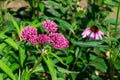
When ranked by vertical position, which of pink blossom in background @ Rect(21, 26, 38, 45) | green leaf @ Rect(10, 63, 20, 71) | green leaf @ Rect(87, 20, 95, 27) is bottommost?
green leaf @ Rect(10, 63, 20, 71)

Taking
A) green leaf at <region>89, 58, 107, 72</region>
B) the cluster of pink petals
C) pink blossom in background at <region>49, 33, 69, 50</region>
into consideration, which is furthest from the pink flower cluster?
green leaf at <region>89, 58, 107, 72</region>

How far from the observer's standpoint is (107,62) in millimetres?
3127

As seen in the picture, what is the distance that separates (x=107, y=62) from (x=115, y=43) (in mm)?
290

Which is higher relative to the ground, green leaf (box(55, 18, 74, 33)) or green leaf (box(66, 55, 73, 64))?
green leaf (box(55, 18, 74, 33))

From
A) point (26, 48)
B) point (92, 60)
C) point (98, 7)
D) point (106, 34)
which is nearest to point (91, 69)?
point (92, 60)

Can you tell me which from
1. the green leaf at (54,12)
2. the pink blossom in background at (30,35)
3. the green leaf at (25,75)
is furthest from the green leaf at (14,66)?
the green leaf at (54,12)

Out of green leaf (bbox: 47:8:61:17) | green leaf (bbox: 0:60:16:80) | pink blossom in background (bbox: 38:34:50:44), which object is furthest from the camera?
green leaf (bbox: 47:8:61:17)

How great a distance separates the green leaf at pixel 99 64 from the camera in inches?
115

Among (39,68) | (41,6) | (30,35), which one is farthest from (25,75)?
(41,6)

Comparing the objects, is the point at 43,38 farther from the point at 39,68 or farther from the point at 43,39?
the point at 39,68

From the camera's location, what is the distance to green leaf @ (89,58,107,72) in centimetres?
292

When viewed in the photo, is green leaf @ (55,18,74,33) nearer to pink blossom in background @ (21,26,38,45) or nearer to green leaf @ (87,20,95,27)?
green leaf @ (87,20,95,27)

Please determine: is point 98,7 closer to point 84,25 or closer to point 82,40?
point 84,25

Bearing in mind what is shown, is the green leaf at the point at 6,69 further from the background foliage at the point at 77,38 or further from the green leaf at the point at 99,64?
the green leaf at the point at 99,64
